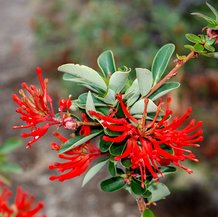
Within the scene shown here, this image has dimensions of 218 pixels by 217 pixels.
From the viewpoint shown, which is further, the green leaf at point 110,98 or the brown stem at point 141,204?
the brown stem at point 141,204

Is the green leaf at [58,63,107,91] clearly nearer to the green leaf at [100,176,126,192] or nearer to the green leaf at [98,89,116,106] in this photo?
the green leaf at [98,89,116,106]

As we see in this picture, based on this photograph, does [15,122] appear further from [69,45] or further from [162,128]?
[162,128]

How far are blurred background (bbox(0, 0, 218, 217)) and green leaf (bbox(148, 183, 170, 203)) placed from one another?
2387 millimetres

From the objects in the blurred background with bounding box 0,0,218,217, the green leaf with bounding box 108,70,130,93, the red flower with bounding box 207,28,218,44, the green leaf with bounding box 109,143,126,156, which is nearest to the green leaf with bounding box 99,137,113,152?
the green leaf with bounding box 109,143,126,156

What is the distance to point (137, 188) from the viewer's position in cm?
115

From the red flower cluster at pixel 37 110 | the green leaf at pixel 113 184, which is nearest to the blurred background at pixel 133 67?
the green leaf at pixel 113 184

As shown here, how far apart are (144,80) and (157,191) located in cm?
33

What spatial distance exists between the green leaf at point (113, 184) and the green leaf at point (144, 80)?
0.25 m

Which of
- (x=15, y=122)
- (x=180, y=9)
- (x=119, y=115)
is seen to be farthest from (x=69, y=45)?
(x=119, y=115)

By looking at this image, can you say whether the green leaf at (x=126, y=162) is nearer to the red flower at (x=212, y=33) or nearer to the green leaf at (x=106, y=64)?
the green leaf at (x=106, y=64)

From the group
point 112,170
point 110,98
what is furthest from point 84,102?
point 112,170

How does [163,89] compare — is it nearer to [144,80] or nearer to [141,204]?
[144,80]

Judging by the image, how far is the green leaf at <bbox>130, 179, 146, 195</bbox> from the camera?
114 centimetres

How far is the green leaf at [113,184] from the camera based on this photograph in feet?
3.92
